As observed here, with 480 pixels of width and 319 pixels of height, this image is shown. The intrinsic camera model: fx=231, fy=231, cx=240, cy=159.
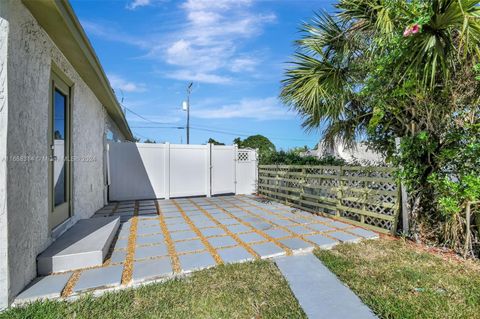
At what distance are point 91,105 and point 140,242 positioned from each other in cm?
349

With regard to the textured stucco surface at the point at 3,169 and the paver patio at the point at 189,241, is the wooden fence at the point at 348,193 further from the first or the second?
the textured stucco surface at the point at 3,169

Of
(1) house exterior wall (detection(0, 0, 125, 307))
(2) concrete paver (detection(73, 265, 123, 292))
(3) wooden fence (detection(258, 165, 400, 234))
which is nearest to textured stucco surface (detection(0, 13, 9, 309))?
(1) house exterior wall (detection(0, 0, 125, 307))

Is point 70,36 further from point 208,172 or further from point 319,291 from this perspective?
point 208,172

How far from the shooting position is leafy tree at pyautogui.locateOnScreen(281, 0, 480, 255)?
2561mm

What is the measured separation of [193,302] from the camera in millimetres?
2010

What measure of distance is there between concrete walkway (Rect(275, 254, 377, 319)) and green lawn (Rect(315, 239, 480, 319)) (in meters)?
0.10

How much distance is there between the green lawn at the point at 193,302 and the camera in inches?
72.9

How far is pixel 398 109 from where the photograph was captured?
3.44 m

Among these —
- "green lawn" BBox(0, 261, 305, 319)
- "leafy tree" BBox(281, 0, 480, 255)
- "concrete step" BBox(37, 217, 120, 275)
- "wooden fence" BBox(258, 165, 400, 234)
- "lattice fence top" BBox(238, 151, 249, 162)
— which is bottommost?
"green lawn" BBox(0, 261, 305, 319)

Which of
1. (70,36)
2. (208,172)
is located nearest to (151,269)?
(70,36)

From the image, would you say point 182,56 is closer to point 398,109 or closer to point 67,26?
point 67,26

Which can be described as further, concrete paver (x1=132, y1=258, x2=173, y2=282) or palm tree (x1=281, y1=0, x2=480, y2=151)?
palm tree (x1=281, y1=0, x2=480, y2=151)

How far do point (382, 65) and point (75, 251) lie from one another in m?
4.48

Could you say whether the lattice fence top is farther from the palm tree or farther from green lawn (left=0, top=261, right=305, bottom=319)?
green lawn (left=0, top=261, right=305, bottom=319)
